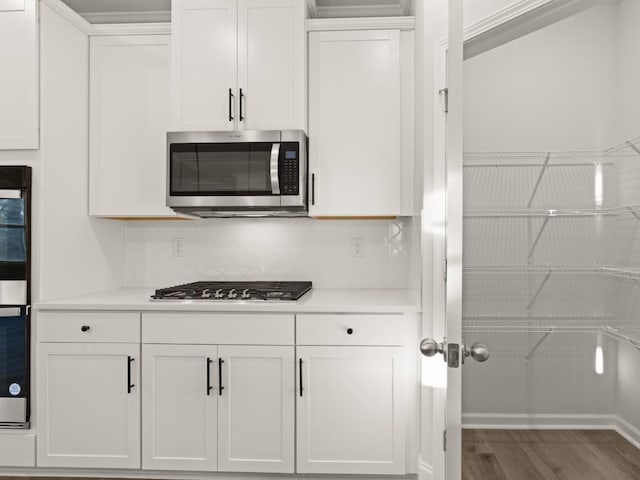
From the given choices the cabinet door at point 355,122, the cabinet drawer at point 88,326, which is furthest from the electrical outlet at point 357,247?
the cabinet drawer at point 88,326

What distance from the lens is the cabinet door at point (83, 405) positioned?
2400mm

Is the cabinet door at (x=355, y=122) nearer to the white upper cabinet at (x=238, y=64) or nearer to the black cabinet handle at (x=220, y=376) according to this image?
the white upper cabinet at (x=238, y=64)

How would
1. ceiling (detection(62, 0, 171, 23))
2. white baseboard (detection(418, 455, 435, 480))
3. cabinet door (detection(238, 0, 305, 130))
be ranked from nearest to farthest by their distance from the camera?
1. white baseboard (detection(418, 455, 435, 480))
2. cabinet door (detection(238, 0, 305, 130))
3. ceiling (detection(62, 0, 171, 23))

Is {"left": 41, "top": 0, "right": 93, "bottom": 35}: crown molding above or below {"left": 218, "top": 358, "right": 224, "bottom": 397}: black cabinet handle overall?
above

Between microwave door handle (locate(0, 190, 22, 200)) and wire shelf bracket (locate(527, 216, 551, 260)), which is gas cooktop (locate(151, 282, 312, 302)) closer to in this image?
microwave door handle (locate(0, 190, 22, 200))

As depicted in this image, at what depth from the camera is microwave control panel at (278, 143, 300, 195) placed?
2539 mm

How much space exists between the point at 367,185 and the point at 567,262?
152 cm

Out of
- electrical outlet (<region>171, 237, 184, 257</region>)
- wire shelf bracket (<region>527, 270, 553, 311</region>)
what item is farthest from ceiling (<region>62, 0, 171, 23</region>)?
wire shelf bracket (<region>527, 270, 553, 311</region>)

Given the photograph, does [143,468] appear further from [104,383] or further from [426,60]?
[426,60]

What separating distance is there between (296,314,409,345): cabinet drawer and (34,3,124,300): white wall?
1.30 metres

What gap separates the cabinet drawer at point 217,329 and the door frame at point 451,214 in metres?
0.69

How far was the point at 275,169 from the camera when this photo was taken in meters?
2.52

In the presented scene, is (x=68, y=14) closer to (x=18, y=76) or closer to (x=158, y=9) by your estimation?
(x=18, y=76)

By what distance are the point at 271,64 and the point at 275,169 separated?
23.7 inches
